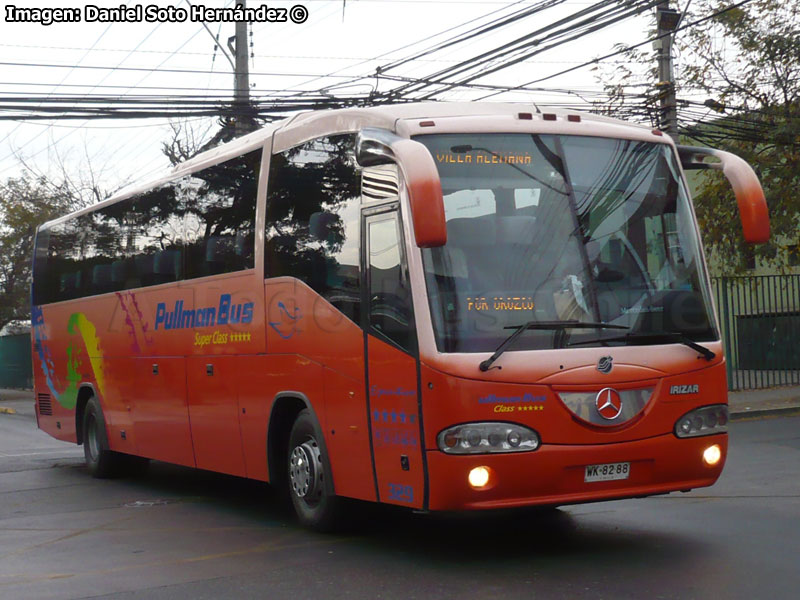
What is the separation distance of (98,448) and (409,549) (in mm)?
7275

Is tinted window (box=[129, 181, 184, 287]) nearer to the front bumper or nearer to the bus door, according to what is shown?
the bus door

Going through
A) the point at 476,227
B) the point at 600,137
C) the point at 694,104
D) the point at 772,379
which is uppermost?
the point at 694,104

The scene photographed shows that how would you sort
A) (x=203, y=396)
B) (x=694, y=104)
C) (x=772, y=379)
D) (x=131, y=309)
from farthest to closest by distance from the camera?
(x=772, y=379) → (x=694, y=104) → (x=131, y=309) → (x=203, y=396)

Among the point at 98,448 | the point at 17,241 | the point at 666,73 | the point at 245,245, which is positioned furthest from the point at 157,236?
the point at 17,241

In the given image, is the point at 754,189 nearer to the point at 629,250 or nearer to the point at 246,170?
the point at 629,250

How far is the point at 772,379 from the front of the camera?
25.3m

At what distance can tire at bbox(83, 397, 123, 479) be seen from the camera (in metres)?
14.4

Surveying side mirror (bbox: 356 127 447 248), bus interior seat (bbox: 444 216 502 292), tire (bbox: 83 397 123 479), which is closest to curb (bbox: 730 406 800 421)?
tire (bbox: 83 397 123 479)

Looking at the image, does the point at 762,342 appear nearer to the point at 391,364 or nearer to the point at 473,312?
the point at 391,364

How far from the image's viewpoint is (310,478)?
30.0ft

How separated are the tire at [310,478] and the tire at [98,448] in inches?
220

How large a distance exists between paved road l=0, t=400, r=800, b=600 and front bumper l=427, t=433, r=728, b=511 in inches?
17.8

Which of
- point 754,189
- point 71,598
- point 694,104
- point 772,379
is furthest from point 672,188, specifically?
point 772,379

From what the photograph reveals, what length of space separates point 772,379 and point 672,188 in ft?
59.4
